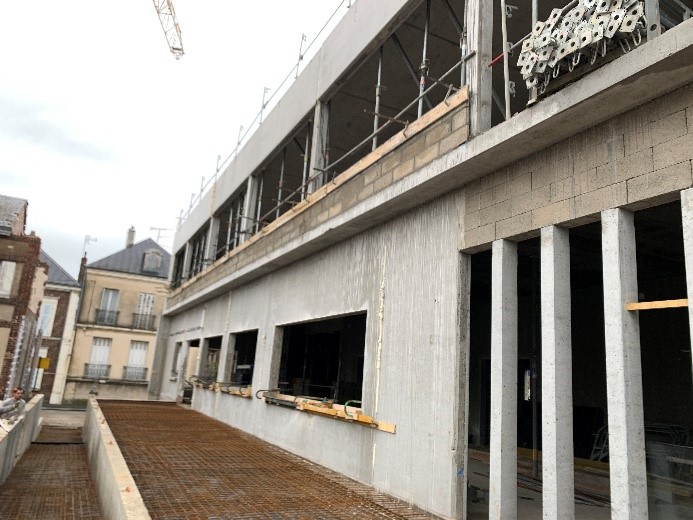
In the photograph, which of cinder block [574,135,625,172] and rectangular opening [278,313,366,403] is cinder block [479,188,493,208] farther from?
rectangular opening [278,313,366,403]

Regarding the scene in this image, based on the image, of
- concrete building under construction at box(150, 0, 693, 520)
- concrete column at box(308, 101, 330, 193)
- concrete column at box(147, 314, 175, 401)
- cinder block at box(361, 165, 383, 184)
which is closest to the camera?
concrete building under construction at box(150, 0, 693, 520)

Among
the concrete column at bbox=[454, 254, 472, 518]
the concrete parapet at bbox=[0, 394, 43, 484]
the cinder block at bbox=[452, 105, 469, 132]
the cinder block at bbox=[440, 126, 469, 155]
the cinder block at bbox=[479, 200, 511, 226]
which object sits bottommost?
the concrete parapet at bbox=[0, 394, 43, 484]

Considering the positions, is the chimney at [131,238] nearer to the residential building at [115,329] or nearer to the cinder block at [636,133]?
the residential building at [115,329]

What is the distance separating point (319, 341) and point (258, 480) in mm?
11538

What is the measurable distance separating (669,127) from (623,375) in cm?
207

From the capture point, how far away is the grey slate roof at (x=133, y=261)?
36188mm

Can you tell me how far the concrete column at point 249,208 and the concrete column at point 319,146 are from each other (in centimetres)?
427

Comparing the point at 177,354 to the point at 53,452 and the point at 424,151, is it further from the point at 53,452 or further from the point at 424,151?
the point at 424,151

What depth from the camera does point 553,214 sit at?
16.2 ft

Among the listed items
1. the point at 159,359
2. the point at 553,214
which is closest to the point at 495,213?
the point at 553,214

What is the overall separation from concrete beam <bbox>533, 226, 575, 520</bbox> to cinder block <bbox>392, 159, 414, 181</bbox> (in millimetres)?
2408

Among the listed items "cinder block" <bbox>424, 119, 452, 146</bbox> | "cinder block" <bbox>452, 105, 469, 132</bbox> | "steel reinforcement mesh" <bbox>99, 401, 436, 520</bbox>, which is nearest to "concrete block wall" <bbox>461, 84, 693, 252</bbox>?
"cinder block" <bbox>452, 105, 469, 132</bbox>

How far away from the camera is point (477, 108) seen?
19.4 feet

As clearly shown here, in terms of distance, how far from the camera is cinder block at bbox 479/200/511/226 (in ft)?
18.1
